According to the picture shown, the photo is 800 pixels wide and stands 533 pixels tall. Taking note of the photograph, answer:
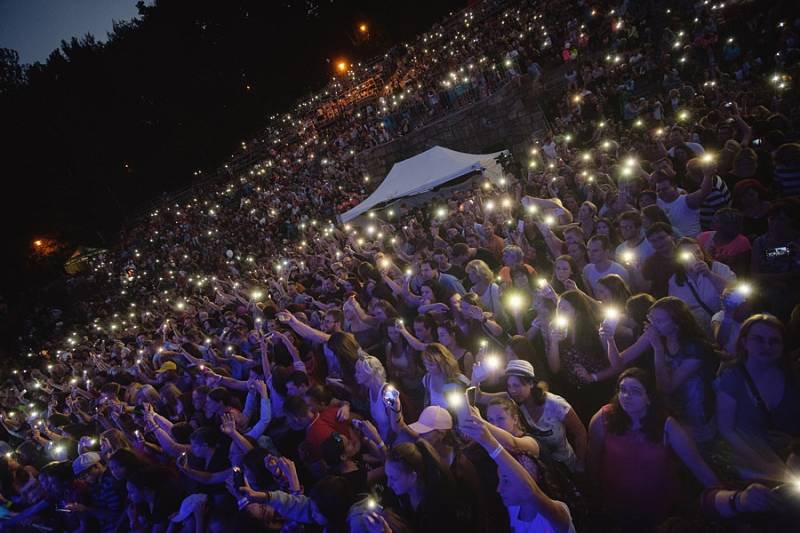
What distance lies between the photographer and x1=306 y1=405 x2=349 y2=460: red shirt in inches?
118

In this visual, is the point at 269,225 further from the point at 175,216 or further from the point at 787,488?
the point at 787,488

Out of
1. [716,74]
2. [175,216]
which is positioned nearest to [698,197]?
[716,74]

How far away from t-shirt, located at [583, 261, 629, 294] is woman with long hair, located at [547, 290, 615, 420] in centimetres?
71

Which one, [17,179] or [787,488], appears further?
[17,179]

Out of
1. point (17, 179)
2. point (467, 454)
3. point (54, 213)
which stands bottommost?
point (467, 454)

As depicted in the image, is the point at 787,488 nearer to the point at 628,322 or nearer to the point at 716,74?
the point at 628,322

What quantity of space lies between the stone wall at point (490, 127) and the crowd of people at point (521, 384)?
5019 mm

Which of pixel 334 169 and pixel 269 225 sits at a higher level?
pixel 334 169

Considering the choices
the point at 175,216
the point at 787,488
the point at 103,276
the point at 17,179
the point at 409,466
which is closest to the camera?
the point at 787,488

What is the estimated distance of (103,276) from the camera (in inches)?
864

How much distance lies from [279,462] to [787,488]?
269 centimetres

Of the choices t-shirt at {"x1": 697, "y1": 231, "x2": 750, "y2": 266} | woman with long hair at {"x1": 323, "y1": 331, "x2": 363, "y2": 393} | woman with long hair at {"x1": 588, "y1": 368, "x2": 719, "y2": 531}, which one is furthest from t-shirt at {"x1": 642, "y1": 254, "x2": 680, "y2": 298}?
woman with long hair at {"x1": 323, "y1": 331, "x2": 363, "y2": 393}

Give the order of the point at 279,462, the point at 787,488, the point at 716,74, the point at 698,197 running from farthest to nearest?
the point at 716,74 → the point at 698,197 → the point at 279,462 → the point at 787,488

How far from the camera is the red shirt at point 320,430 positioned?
9.86ft
